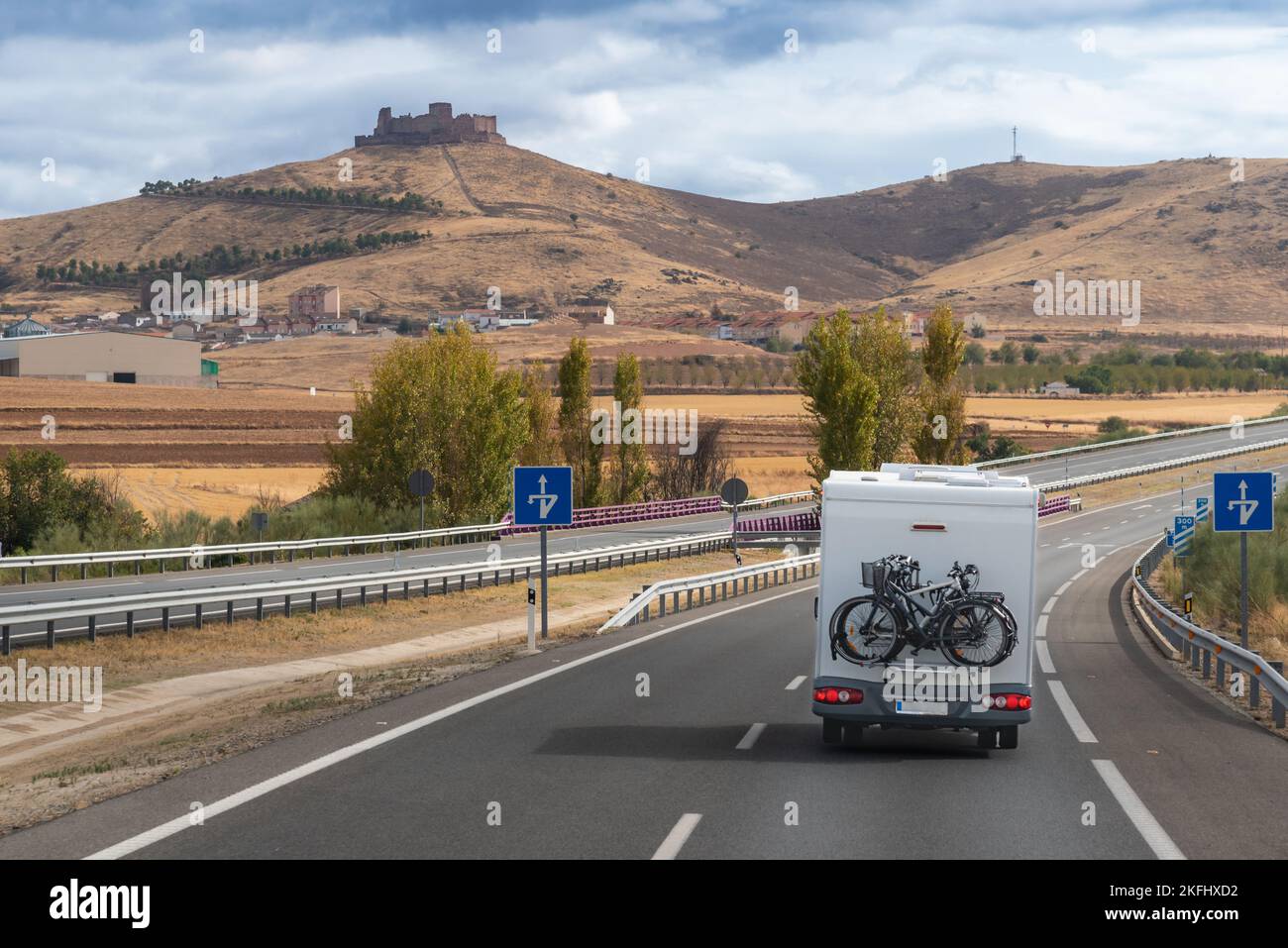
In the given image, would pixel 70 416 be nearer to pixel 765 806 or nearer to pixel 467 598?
pixel 467 598

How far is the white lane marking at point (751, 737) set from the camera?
14141 millimetres

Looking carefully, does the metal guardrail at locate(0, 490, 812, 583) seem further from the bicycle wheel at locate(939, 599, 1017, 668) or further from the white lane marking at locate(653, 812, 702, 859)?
the white lane marking at locate(653, 812, 702, 859)

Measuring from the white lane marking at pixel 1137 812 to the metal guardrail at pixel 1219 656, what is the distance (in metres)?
3.70

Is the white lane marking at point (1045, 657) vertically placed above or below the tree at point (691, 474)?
below

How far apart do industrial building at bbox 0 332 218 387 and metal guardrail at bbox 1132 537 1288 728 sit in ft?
326

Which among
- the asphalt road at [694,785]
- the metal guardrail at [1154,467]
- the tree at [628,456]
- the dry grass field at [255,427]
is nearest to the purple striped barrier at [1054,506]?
the metal guardrail at [1154,467]

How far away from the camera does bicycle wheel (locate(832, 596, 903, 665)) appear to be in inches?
522

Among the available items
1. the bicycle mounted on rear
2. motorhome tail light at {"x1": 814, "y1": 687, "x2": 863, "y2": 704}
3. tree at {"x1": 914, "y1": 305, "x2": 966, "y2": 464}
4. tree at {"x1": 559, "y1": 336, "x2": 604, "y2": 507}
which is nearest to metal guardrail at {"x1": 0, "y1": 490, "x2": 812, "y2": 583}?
tree at {"x1": 559, "y1": 336, "x2": 604, "y2": 507}

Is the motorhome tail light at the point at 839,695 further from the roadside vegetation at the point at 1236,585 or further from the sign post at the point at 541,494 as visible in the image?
the roadside vegetation at the point at 1236,585

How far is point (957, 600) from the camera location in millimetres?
13195

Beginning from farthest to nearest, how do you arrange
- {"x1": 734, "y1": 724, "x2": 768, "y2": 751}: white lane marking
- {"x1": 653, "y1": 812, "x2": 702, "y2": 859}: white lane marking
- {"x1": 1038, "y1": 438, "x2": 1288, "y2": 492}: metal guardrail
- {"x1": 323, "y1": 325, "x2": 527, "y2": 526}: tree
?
1. {"x1": 1038, "y1": 438, "x2": 1288, "y2": 492}: metal guardrail
2. {"x1": 323, "y1": 325, "x2": 527, "y2": 526}: tree
3. {"x1": 734, "y1": 724, "x2": 768, "y2": 751}: white lane marking
4. {"x1": 653, "y1": 812, "x2": 702, "y2": 859}: white lane marking
